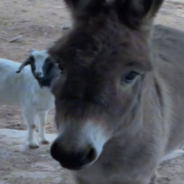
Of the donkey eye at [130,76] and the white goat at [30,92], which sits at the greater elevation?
the donkey eye at [130,76]

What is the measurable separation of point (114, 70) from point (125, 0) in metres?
0.33

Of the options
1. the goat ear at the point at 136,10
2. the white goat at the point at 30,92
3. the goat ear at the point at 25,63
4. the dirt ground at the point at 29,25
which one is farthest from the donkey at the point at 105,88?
the dirt ground at the point at 29,25

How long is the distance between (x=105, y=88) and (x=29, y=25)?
19.5 ft

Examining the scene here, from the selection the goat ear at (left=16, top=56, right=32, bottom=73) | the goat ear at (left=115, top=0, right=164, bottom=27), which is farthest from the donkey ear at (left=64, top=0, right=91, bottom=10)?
the goat ear at (left=16, top=56, right=32, bottom=73)

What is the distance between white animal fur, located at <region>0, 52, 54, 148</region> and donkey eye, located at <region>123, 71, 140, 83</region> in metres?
2.14

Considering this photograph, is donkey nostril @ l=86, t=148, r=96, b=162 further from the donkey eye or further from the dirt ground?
the dirt ground

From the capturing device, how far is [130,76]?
7.43ft

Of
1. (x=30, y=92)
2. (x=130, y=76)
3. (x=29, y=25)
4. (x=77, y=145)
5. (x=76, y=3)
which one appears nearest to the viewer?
(x=77, y=145)

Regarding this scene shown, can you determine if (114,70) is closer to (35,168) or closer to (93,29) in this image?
(93,29)

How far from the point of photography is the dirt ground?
5333mm

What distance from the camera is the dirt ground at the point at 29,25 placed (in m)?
5.33

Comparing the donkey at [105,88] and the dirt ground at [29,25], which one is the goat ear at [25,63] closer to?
the dirt ground at [29,25]

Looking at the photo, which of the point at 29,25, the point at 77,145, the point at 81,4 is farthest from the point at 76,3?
the point at 29,25

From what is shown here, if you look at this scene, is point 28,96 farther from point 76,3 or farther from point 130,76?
point 130,76
